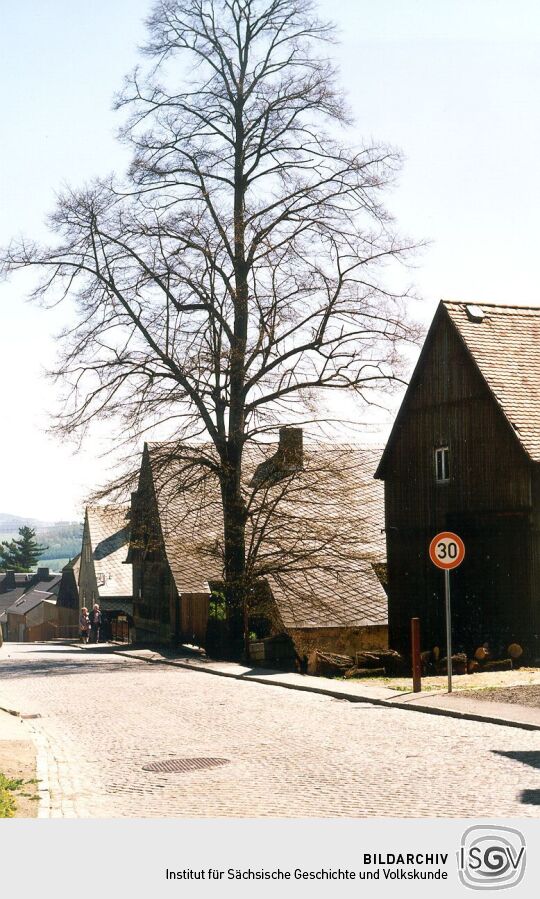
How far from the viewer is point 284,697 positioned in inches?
803

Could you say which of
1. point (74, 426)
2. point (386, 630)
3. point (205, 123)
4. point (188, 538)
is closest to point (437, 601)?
point (386, 630)

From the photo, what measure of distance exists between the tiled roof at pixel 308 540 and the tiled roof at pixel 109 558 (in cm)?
3130

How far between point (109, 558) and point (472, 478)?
40763 mm

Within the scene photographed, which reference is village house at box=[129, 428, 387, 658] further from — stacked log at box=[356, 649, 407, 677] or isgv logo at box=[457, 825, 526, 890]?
isgv logo at box=[457, 825, 526, 890]

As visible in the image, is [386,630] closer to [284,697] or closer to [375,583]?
[375,583]

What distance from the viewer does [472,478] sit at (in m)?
28.9

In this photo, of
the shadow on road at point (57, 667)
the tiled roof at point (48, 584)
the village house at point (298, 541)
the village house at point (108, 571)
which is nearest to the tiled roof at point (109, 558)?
the village house at point (108, 571)

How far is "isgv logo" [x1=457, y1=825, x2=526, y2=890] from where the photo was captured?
22.7 ft

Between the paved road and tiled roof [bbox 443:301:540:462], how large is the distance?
9.40 meters

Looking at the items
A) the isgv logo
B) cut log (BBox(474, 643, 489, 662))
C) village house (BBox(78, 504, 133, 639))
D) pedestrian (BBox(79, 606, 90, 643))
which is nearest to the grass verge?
the isgv logo

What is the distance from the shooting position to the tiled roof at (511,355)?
27.4 metres

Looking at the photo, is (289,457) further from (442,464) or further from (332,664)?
(332,664)

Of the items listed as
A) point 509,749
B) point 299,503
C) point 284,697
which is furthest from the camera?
point 299,503

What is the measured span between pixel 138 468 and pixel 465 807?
2204 cm
